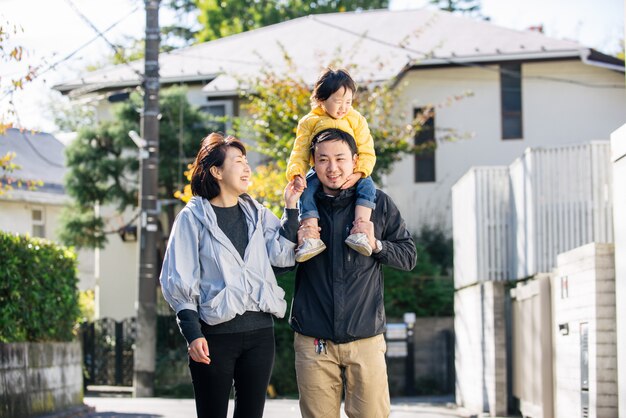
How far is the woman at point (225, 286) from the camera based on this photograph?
5.92m

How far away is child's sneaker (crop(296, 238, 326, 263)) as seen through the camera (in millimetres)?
5883

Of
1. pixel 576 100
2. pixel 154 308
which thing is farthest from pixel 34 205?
pixel 576 100

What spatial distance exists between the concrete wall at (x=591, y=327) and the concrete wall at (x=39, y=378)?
5778mm

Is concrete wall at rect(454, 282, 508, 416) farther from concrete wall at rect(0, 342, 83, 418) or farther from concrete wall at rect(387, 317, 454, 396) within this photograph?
concrete wall at rect(0, 342, 83, 418)

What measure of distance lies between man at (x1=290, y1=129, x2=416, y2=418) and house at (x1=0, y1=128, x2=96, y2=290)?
2774 cm

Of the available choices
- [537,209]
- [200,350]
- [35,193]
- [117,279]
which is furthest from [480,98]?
[200,350]

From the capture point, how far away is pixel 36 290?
13828mm

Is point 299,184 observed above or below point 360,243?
above

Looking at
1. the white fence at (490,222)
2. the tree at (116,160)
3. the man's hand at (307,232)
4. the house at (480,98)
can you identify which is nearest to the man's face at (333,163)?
the man's hand at (307,232)

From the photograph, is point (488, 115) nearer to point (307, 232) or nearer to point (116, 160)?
point (116, 160)

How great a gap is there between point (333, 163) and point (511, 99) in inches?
949

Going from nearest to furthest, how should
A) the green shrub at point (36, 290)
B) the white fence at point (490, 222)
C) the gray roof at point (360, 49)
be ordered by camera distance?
1. the green shrub at point (36, 290)
2. the white fence at point (490, 222)
3. the gray roof at point (360, 49)

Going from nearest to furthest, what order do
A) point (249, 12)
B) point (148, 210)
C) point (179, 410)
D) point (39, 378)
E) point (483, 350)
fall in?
point (39, 378) → point (179, 410) → point (483, 350) → point (148, 210) → point (249, 12)

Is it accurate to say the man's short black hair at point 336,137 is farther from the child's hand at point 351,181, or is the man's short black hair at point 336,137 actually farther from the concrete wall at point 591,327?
the concrete wall at point 591,327
